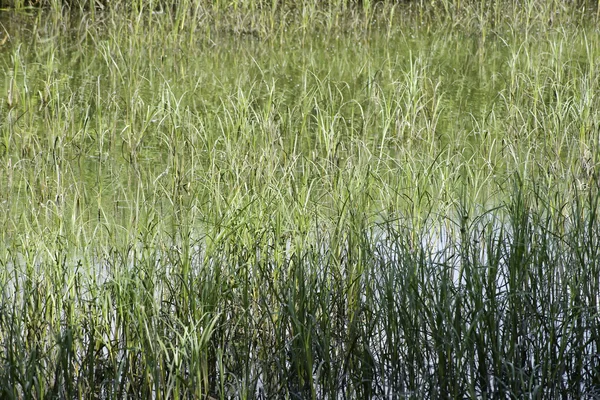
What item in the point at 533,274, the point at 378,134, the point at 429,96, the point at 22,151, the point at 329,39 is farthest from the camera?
the point at 329,39

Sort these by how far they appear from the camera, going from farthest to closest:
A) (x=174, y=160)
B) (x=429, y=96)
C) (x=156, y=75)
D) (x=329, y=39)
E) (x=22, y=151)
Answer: (x=329, y=39), (x=156, y=75), (x=429, y=96), (x=22, y=151), (x=174, y=160)

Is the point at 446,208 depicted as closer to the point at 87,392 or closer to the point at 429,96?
the point at 87,392

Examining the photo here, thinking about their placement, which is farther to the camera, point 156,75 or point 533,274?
point 156,75

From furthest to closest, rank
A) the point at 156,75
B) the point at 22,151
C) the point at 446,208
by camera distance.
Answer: the point at 156,75, the point at 22,151, the point at 446,208

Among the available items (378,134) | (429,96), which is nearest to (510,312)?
(378,134)

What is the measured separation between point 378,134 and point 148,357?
2941 millimetres

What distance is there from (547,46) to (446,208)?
171 inches

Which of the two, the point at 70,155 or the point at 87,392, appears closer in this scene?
the point at 87,392

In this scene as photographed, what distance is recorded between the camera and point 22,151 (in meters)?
4.91

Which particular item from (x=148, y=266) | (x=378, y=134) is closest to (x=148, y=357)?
(x=148, y=266)

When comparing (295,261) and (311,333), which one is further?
(295,261)

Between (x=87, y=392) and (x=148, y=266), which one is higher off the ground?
(x=148, y=266)

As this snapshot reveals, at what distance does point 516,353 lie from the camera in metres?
2.71

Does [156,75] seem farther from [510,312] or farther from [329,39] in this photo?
[510,312]
